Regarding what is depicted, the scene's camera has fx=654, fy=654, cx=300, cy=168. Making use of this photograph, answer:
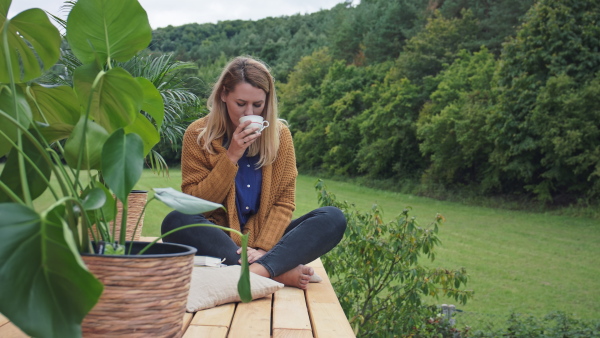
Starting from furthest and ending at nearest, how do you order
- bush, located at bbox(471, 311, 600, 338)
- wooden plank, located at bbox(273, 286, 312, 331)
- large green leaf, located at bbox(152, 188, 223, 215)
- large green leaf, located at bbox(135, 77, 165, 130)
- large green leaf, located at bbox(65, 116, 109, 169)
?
bush, located at bbox(471, 311, 600, 338) < wooden plank, located at bbox(273, 286, 312, 331) < large green leaf, located at bbox(135, 77, 165, 130) < large green leaf, located at bbox(65, 116, 109, 169) < large green leaf, located at bbox(152, 188, 223, 215)

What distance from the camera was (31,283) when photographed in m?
0.87

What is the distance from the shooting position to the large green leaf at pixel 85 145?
1081 millimetres

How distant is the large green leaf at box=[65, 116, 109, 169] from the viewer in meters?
1.08

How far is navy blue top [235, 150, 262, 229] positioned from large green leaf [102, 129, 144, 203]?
1.62m

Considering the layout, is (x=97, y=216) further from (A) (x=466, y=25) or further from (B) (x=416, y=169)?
(A) (x=466, y=25)

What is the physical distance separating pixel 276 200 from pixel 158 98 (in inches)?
53.7

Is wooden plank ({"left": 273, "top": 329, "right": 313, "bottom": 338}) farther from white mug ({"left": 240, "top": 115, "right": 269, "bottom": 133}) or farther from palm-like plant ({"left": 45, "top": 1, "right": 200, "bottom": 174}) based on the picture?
palm-like plant ({"left": 45, "top": 1, "right": 200, "bottom": 174})

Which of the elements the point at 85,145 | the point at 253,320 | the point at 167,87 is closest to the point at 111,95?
the point at 85,145

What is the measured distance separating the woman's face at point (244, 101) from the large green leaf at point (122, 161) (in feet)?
4.94

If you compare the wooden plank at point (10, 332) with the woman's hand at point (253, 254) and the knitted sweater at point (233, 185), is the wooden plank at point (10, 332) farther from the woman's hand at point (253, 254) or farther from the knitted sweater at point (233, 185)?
the knitted sweater at point (233, 185)

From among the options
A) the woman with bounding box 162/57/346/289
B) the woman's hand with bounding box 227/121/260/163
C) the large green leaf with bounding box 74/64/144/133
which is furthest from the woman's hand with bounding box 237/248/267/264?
the large green leaf with bounding box 74/64/144/133

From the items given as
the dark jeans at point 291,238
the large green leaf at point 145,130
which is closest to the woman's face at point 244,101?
the dark jeans at point 291,238

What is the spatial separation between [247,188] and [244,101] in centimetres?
36

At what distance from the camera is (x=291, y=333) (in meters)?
1.52
